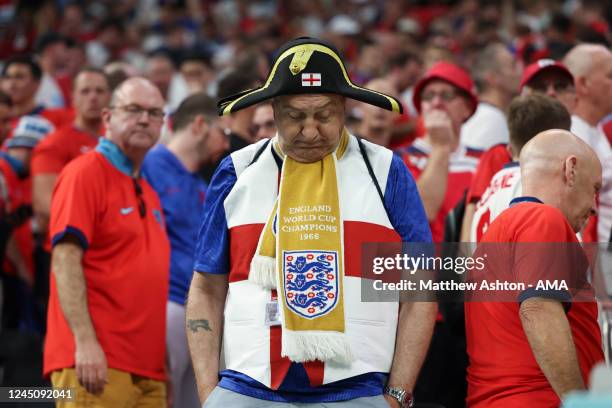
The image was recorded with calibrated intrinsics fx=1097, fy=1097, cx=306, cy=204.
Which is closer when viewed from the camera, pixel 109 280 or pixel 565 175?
pixel 565 175

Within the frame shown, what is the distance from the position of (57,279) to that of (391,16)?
11.6m

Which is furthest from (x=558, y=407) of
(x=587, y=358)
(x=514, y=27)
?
(x=514, y=27)

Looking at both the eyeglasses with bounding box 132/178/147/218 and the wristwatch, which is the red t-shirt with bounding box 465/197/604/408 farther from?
the eyeglasses with bounding box 132/178/147/218

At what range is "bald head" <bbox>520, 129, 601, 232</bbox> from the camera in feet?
13.4

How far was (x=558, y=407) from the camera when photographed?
12.6ft

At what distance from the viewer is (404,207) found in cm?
400

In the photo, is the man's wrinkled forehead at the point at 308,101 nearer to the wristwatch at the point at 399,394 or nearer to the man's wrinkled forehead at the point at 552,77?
the wristwatch at the point at 399,394

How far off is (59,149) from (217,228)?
388cm

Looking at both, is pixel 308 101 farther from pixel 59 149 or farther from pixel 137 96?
A: pixel 59 149

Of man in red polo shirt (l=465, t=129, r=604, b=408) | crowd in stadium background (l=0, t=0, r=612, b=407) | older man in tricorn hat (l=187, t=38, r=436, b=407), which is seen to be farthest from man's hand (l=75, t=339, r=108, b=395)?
man in red polo shirt (l=465, t=129, r=604, b=408)

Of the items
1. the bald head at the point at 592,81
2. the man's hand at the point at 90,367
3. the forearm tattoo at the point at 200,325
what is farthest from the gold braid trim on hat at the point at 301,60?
the bald head at the point at 592,81

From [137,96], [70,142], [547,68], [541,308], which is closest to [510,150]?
[547,68]

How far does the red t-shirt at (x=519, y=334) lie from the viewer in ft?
12.6

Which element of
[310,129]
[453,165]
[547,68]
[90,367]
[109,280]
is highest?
[547,68]
